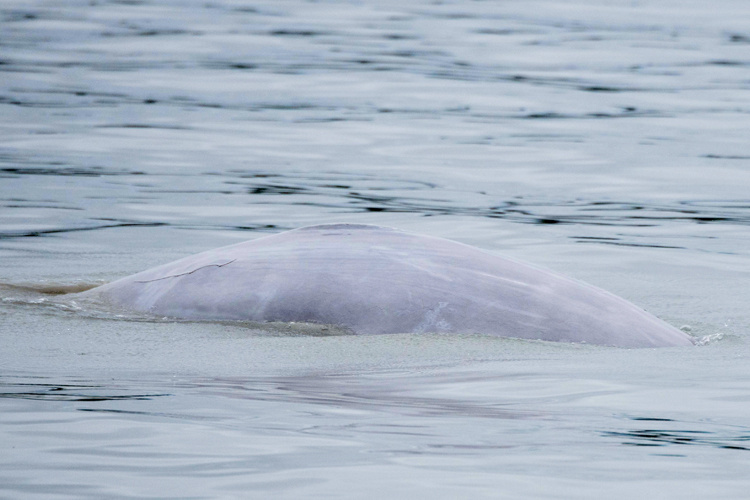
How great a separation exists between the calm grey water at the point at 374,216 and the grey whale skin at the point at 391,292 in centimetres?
10

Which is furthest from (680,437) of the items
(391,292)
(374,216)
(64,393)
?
(374,216)

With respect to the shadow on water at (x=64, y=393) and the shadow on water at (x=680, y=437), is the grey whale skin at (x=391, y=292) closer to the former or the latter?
the shadow on water at (x=64, y=393)

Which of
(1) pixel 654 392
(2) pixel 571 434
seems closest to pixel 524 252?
(1) pixel 654 392

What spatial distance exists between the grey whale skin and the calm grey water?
0.34ft

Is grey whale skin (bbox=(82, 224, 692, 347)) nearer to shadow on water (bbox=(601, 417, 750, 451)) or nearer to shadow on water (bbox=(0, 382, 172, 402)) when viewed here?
shadow on water (bbox=(0, 382, 172, 402))

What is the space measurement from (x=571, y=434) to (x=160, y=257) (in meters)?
4.54

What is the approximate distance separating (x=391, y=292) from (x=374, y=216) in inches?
169

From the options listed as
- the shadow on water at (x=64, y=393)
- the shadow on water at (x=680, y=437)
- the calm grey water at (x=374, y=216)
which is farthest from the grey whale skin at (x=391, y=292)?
the shadow on water at (x=680, y=437)

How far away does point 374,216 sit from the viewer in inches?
386

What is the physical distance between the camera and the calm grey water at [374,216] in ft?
12.7

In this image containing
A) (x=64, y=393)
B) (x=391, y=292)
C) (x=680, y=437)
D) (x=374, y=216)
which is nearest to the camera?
(x=680, y=437)

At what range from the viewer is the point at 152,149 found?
39.5 feet

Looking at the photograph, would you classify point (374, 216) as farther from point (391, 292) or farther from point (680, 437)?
point (680, 437)

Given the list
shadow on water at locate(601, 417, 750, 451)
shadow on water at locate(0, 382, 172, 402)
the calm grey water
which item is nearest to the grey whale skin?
the calm grey water
